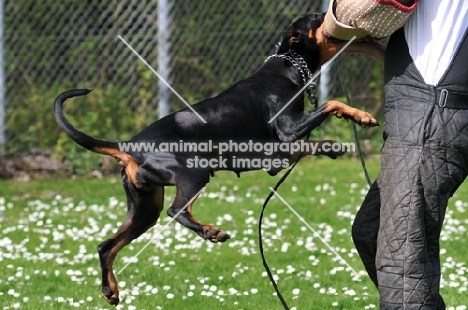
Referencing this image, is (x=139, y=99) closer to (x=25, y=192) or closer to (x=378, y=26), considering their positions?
(x=25, y=192)

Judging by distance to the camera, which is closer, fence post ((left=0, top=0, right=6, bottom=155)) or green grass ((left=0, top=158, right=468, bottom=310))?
green grass ((left=0, top=158, right=468, bottom=310))

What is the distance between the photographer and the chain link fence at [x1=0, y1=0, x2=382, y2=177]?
9492 mm

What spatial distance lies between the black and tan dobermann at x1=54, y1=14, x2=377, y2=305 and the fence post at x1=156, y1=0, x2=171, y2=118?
5095 mm

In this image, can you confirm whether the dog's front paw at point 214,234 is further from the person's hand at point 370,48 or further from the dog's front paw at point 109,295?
the person's hand at point 370,48

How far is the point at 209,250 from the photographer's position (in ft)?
21.1

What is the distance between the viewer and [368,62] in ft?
33.9

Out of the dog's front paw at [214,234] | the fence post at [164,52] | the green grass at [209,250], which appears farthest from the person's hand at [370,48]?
the fence post at [164,52]

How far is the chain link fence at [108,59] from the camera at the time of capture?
9492 millimetres

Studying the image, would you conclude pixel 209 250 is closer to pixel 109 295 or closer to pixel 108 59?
pixel 109 295

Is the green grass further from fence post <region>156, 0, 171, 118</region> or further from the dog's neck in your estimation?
the dog's neck

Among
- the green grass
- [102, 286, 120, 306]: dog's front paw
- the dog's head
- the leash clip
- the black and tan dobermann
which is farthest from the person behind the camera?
the green grass

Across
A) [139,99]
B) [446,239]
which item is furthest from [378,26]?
[139,99]

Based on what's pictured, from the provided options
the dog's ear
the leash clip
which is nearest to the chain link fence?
the dog's ear

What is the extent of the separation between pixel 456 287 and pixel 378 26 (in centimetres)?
235
